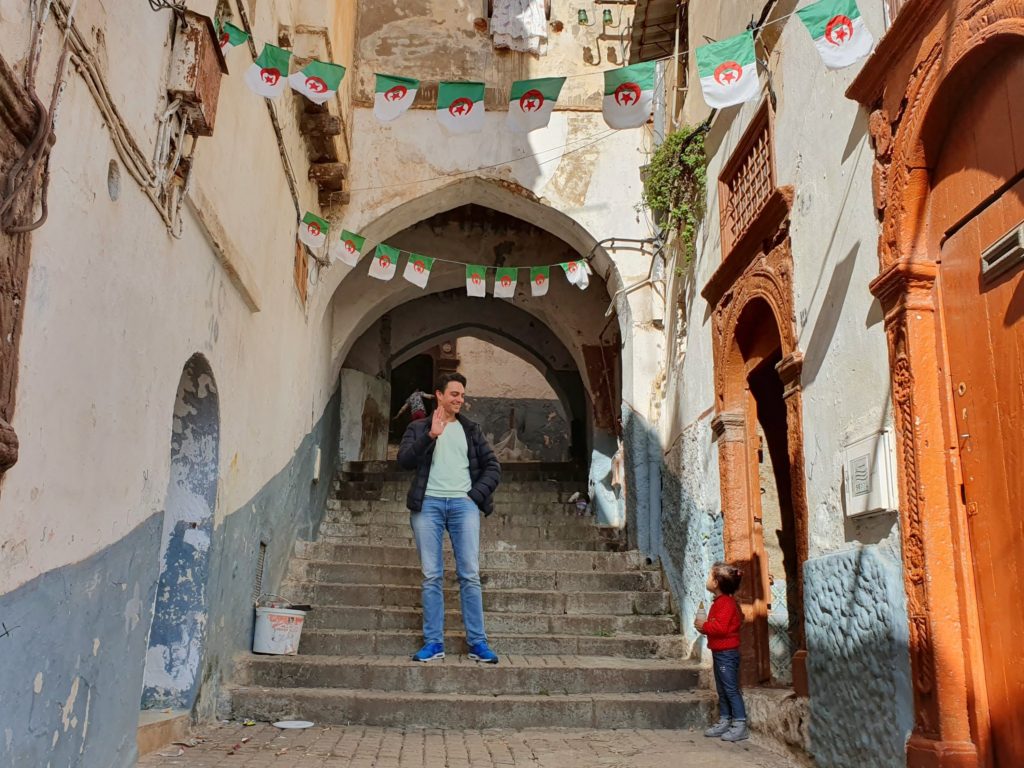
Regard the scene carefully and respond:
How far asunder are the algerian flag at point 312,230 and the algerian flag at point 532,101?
205 cm

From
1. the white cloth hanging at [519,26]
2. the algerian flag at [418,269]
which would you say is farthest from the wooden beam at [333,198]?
the white cloth hanging at [519,26]

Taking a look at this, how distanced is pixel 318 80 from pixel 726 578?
11.4 ft

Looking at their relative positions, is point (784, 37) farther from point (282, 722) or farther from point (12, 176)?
point (282, 722)

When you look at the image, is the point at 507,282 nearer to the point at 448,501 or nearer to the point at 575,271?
the point at 575,271

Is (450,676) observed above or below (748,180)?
below

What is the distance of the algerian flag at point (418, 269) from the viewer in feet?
27.2

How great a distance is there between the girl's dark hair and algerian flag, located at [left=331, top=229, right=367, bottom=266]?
14.4 feet

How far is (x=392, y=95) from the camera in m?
5.28

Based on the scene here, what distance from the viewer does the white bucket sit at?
550 centimetres

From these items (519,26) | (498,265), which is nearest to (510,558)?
(498,265)

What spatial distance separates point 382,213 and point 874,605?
563 centimetres

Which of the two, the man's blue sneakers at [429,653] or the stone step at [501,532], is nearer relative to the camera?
the man's blue sneakers at [429,653]

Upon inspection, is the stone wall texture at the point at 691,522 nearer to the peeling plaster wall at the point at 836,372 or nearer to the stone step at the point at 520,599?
the stone step at the point at 520,599

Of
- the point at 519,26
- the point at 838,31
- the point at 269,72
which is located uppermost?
the point at 519,26
